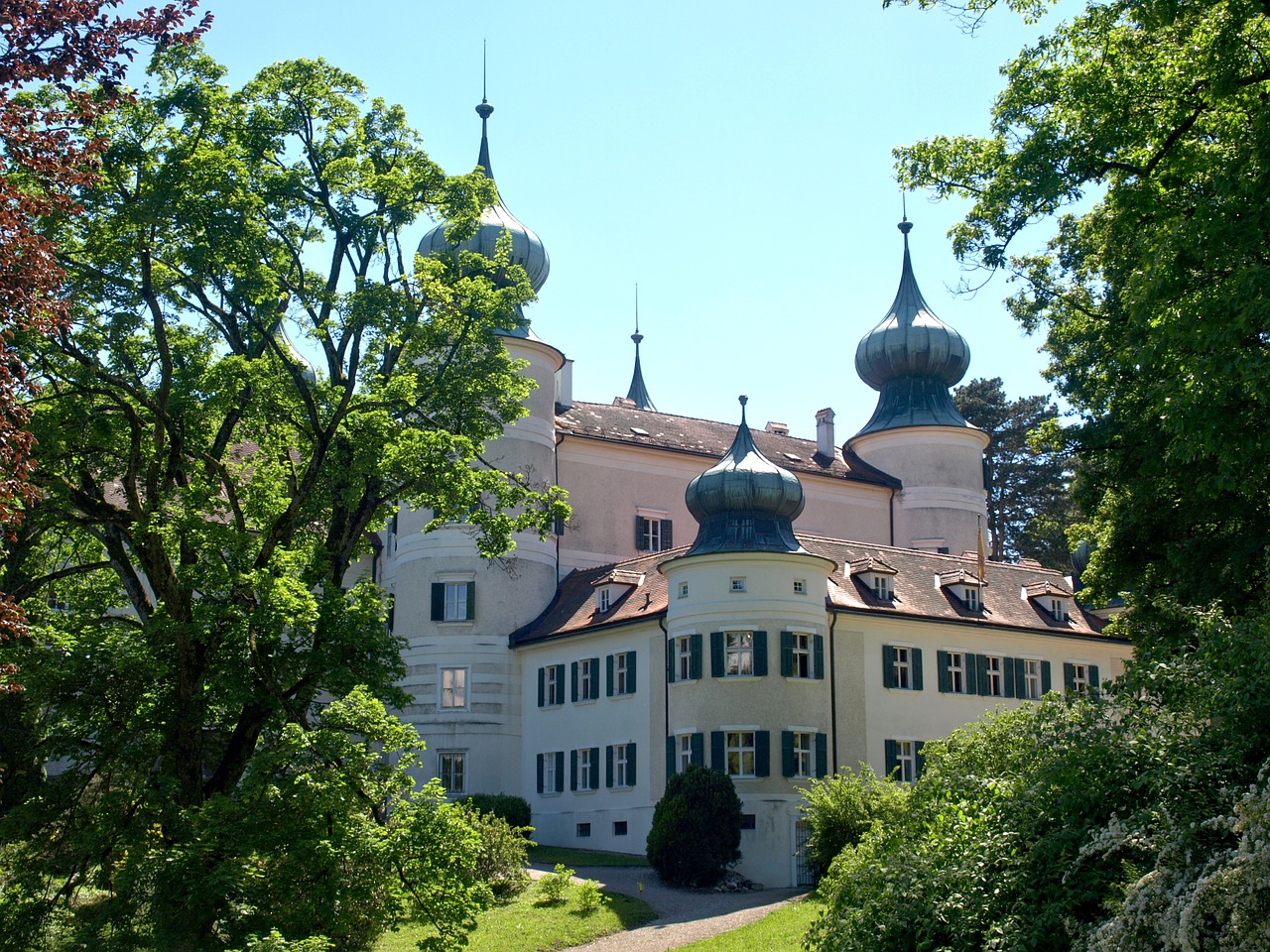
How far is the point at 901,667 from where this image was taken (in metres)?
37.6

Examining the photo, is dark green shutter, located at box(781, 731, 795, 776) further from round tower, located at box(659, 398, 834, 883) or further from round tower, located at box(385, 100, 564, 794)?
round tower, located at box(385, 100, 564, 794)

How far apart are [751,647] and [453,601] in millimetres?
11370

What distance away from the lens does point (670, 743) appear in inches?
1394

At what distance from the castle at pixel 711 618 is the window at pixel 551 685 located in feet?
0.26

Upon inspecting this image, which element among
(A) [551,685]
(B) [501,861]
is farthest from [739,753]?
(A) [551,685]

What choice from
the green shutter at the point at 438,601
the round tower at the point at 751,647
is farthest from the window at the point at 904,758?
the green shutter at the point at 438,601

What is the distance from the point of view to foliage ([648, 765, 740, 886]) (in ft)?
98.8

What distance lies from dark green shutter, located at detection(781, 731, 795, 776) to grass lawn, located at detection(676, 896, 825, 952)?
25.7 feet

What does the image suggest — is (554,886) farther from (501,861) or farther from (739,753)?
(739,753)

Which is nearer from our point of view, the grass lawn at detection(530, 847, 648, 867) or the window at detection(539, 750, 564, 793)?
the grass lawn at detection(530, 847, 648, 867)

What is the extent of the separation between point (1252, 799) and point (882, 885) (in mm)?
4674

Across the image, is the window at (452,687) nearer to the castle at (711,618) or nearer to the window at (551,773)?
the castle at (711,618)

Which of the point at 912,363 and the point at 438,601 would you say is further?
the point at 912,363

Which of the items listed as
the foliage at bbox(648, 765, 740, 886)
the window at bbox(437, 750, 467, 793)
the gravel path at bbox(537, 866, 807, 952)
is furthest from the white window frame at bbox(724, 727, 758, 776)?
the window at bbox(437, 750, 467, 793)
